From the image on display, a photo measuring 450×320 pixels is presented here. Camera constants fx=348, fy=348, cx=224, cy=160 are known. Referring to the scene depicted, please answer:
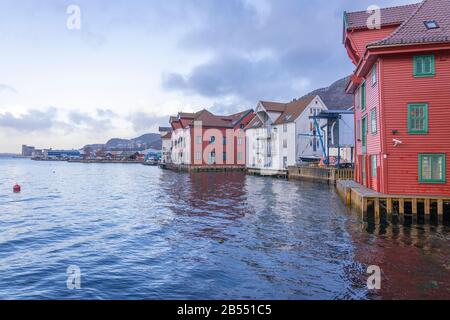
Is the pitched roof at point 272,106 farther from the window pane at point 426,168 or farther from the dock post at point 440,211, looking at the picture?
the dock post at point 440,211

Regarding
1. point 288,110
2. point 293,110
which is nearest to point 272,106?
point 288,110

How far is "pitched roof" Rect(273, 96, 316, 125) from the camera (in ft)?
200

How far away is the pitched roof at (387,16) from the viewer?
2527 centimetres

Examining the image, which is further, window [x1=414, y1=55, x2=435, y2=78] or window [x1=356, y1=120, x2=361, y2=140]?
window [x1=356, y1=120, x2=361, y2=140]

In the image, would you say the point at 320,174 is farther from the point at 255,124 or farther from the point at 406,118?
the point at 255,124

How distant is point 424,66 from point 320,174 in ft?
91.4

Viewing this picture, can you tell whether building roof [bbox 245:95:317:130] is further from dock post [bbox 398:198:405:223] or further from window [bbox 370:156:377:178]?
dock post [bbox 398:198:405:223]

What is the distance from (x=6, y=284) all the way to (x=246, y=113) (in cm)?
7670

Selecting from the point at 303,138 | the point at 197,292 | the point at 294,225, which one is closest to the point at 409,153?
the point at 294,225

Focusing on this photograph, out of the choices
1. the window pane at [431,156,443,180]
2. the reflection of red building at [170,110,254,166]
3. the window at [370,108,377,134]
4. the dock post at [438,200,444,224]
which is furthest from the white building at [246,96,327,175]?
the dock post at [438,200,444,224]

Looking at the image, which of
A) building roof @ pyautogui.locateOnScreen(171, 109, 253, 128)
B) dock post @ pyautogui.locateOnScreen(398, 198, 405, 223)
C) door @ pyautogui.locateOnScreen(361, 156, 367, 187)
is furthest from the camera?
building roof @ pyautogui.locateOnScreen(171, 109, 253, 128)

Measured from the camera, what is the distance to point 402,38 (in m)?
20.8

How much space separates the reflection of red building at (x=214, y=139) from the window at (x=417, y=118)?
2534 inches

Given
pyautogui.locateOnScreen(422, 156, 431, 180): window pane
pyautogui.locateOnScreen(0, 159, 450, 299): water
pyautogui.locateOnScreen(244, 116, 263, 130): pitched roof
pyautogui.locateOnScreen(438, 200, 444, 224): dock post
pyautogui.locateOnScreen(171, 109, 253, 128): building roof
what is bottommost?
pyautogui.locateOnScreen(0, 159, 450, 299): water
